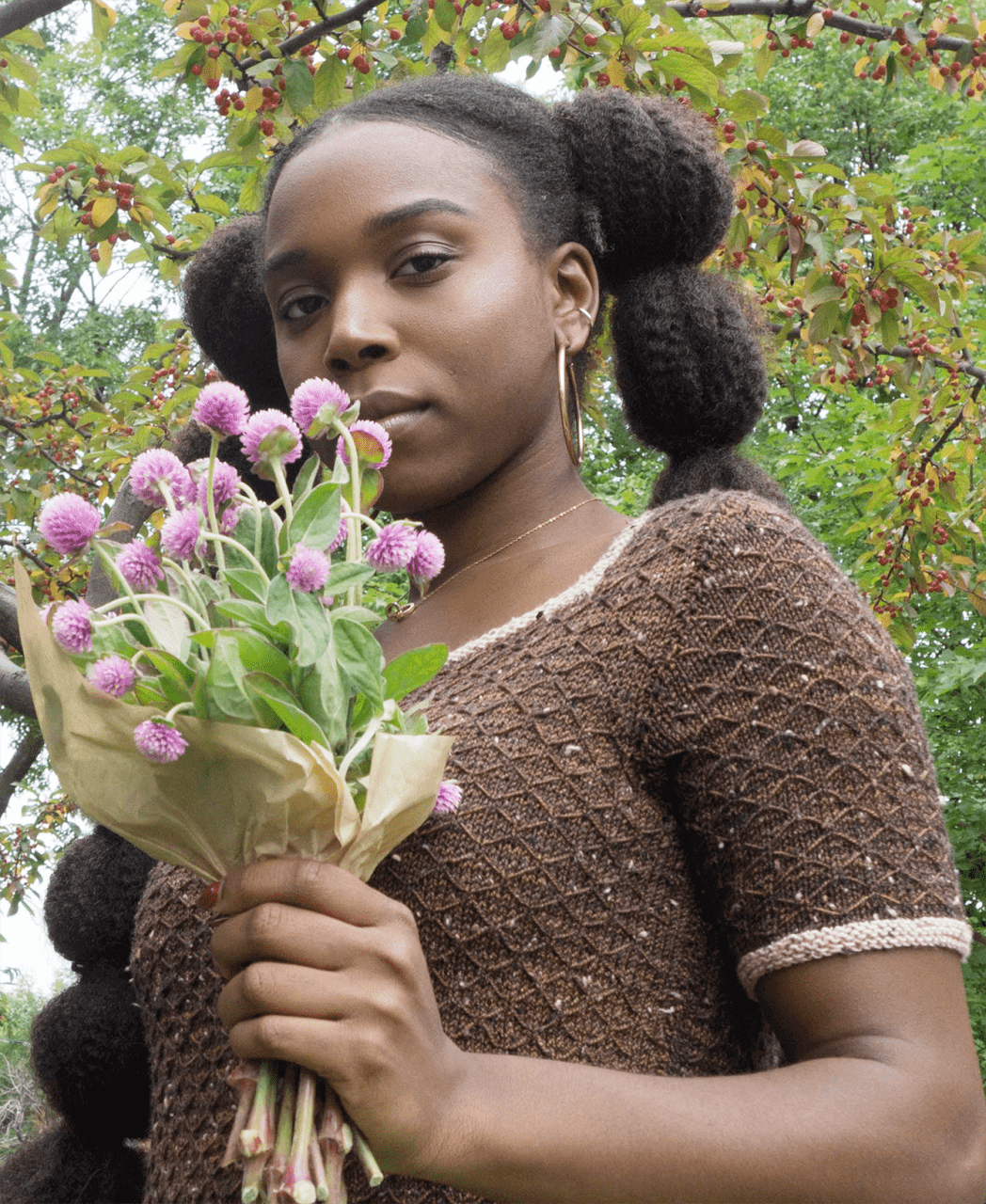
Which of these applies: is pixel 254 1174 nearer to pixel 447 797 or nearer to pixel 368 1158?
pixel 368 1158

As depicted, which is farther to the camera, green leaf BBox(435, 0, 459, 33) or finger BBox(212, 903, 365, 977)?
green leaf BBox(435, 0, 459, 33)

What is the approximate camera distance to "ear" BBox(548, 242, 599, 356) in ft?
6.13

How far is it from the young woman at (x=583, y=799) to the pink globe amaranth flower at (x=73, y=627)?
0.79 feet

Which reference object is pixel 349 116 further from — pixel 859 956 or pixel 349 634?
pixel 859 956

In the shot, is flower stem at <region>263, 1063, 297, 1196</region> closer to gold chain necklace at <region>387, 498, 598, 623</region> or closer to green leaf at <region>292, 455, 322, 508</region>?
green leaf at <region>292, 455, 322, 508</region>

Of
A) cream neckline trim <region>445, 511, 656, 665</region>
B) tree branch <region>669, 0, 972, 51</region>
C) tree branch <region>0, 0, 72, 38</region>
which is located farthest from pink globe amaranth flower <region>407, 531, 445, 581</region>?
tree branch <region>669, 0, 972, 51</region>

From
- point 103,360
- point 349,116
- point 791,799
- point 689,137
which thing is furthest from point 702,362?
point 103,360

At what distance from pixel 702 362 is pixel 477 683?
0.70 meters

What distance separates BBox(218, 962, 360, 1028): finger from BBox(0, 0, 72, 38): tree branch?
2108mm

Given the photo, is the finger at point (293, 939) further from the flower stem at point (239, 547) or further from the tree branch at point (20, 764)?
the tree branch at point (20, 764)

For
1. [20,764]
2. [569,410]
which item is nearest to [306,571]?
[569,410]

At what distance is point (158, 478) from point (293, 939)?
17.2 inches

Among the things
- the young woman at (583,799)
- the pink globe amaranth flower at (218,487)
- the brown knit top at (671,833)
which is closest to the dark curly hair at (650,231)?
the young woman at (583,799)

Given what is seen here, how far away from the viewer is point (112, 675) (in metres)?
1.09
